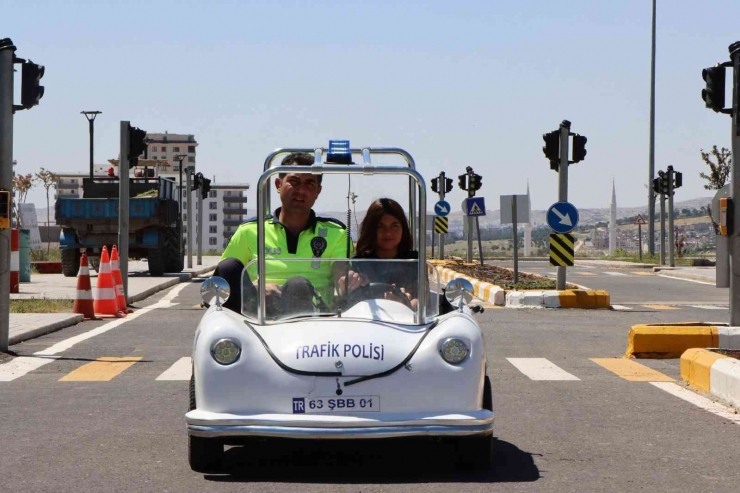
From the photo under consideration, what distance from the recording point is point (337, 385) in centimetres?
647

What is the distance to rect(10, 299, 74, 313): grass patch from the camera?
748 inches

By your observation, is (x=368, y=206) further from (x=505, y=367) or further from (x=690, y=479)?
(x=505, y=367)

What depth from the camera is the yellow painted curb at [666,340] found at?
44.4ft

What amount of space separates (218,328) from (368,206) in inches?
63.7

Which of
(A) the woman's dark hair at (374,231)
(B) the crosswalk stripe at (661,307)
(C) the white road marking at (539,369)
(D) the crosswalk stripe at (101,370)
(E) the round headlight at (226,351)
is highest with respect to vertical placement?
(A) the woman's dark hair at (374,231)

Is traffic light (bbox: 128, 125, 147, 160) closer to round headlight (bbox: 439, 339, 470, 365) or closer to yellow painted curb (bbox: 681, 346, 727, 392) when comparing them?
yellow painted curb (bbox: 681, 346, 727, 392)

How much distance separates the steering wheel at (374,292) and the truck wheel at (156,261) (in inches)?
990

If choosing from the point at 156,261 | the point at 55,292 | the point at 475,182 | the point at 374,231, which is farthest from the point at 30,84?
the point at 475,182

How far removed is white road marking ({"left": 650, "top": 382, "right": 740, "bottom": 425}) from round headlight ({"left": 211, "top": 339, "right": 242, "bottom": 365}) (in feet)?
12.2

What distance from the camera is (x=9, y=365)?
12.4 metres

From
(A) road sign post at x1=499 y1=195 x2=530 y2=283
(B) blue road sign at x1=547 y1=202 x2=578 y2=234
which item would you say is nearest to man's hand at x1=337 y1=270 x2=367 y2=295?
(B) blue road sign at x1=547 y1=202 x2=578 y2=234

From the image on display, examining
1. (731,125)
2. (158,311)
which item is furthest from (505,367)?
(158,311)

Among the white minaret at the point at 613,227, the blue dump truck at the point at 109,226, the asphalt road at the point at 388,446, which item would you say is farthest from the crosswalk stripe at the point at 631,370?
the white minaret at the point at 613,227

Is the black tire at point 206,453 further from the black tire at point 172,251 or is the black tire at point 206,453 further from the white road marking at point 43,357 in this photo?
the black tire at point 172,251
